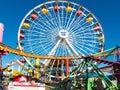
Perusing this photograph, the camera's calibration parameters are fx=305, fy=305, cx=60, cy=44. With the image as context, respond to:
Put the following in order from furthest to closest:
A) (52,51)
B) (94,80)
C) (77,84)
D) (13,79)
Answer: (52,51)
(13,79)
(77,84)
(94,80)

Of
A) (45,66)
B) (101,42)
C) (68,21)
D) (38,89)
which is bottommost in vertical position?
(38,89)

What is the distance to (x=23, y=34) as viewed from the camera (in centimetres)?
6050

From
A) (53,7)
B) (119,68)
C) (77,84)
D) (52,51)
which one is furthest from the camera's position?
(53,7)

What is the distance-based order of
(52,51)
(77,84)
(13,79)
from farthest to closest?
(52,51) → (13,79) → (77,84)

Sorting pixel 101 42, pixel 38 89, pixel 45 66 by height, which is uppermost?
pixel 101 42

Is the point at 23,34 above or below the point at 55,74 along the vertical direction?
above

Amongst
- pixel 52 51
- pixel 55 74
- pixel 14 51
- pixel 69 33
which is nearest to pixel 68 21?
pixel 69 33

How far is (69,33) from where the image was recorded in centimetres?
6341

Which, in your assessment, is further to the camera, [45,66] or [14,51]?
[45,66]

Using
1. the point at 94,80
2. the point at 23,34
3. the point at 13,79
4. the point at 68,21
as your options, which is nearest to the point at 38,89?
the point at 13,79

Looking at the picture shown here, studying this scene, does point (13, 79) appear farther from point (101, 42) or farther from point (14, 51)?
point (101, 42)

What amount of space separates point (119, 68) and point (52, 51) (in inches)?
842

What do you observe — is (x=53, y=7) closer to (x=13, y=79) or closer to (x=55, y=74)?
(x=55, y=74)

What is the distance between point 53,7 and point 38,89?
21185 millimetres
